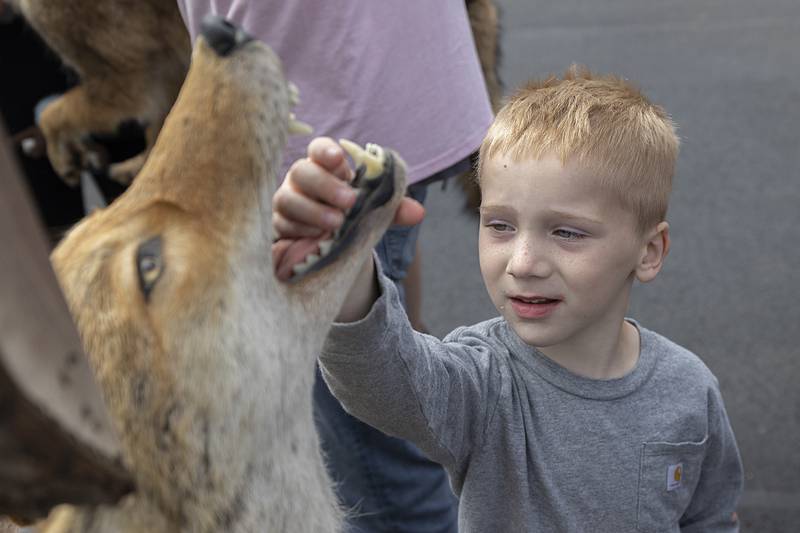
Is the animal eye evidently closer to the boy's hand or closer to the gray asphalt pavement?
the boy's hand

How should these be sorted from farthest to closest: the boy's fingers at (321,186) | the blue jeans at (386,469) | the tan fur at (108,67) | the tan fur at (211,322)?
the tan fur at (108,67), the blue jeans at (386,469), the boy's fingers at (321,186), the tan fur at (211,322)

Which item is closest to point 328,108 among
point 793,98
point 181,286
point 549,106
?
point 549,106

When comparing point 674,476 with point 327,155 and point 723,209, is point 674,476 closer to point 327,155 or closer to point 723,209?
point 327,155

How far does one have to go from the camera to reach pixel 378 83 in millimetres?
2605

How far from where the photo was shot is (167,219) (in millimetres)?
1765

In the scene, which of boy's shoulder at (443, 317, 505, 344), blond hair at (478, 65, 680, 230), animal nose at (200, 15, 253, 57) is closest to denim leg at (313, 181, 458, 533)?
boy's shoulder at (443, 317, 505, 344)

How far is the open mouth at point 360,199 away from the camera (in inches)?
72.8

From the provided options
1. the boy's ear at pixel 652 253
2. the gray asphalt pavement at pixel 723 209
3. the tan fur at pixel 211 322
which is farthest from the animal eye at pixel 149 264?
the gray asphalt pavement at pixel 723 209

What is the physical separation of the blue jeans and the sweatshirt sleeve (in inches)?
31.0

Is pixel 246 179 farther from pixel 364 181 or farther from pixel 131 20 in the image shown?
pixel 131 20

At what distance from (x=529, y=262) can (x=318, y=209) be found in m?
0.45

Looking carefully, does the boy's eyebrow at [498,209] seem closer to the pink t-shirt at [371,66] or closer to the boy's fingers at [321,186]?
the boy's fingers at [321,186]

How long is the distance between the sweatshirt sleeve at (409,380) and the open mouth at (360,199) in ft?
0.41

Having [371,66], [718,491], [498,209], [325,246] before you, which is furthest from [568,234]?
[371,66]
